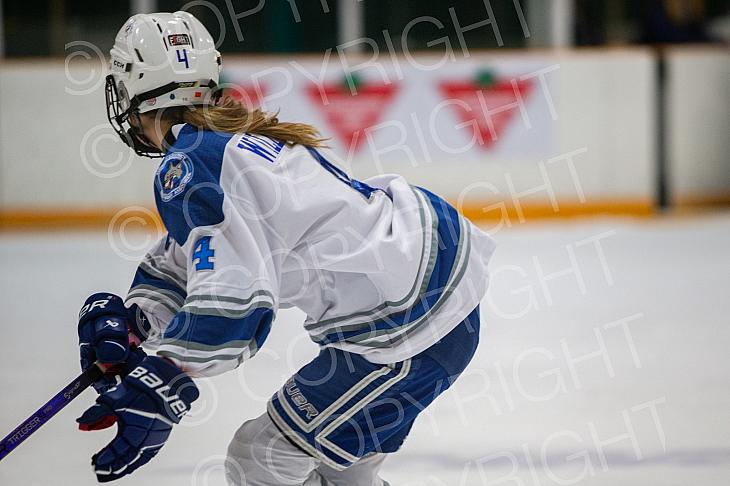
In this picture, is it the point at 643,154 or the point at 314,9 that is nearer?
the point at 643,154

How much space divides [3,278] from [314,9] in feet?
12.3

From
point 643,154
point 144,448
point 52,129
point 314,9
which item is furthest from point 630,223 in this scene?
point 144,448

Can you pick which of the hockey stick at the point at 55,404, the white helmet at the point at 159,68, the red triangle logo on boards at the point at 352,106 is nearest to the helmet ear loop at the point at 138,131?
the white helmet at the point at 159,68

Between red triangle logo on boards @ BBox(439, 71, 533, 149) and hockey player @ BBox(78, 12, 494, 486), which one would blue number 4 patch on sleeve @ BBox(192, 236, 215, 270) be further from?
red triangle logo on boards @ BBox(439, 71, 533, 149)

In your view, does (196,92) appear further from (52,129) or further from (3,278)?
(52,129)

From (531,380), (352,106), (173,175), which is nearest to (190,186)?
(173,175)

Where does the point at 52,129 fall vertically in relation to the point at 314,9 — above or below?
below

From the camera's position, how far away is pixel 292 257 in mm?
1940

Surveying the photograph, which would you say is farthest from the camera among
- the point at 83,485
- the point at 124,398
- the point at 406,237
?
the point at 83,485

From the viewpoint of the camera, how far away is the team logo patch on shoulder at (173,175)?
1.81m

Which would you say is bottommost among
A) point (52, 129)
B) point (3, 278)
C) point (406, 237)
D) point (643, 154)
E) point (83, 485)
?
point (83, 485)

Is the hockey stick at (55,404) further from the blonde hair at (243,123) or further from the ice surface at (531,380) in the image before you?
the ice surface at (531,380)

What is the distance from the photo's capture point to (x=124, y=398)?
5.65ft

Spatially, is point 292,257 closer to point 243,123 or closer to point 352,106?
point 243,123
